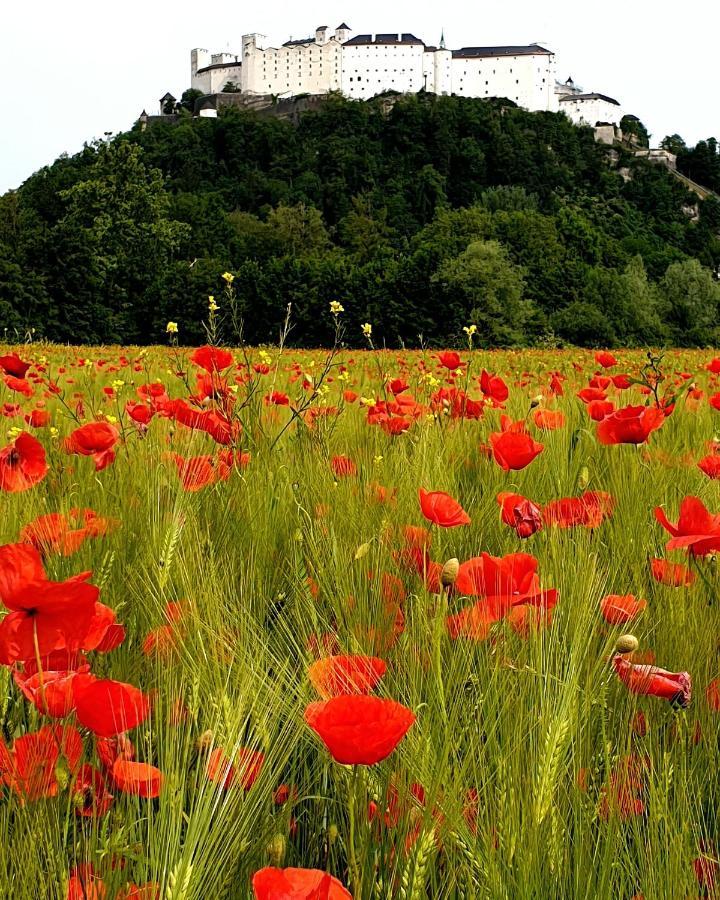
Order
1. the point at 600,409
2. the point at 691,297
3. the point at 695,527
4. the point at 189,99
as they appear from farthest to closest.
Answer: the point at 189,99 < the point at 691,297 < the point at 600,409 < the point at 695,527

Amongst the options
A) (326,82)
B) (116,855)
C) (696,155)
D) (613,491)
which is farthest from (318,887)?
(696,155)

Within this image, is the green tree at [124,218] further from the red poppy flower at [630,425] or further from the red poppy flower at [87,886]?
the red poppy flower at [87,886]

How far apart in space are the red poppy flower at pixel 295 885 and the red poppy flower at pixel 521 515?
0.59m

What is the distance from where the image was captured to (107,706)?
483mm

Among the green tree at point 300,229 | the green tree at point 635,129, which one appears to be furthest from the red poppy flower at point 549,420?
the green tree at point 635,129

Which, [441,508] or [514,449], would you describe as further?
[514,449]

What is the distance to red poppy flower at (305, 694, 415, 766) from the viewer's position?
1.33 ft

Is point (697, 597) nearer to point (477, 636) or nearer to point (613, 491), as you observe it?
point (477, 636)

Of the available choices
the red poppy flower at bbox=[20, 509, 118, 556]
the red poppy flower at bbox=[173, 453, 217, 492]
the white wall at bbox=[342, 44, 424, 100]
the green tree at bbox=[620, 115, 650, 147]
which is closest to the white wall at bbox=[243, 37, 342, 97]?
the white wall at bbox=[342, 44, 424, 100]

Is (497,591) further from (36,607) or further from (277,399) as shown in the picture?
(277,399)

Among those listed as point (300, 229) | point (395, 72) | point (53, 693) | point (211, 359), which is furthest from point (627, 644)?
point (395, 72)

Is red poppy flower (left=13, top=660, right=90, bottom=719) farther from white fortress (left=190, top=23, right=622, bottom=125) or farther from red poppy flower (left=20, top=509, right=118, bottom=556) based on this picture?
white fortress (left=190, top=23, right=622, bottom=125)

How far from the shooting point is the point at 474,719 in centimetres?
61

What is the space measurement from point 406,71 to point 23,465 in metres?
73.6
